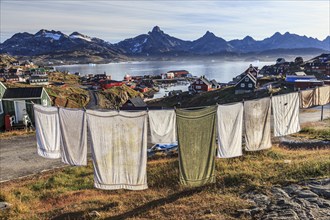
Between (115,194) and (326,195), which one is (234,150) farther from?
(115,194)

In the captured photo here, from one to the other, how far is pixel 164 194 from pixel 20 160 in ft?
40.1

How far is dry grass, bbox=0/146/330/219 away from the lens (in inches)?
358

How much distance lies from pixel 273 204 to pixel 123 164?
510 centimetres

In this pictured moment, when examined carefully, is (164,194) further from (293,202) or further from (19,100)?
(19,100)

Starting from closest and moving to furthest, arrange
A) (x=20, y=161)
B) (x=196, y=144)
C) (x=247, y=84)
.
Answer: (x=196, y=144) → (x=20, y=161) → (x=247, y=84)

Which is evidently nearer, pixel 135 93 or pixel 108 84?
pixel 135 93

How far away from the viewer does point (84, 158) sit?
11.3 m

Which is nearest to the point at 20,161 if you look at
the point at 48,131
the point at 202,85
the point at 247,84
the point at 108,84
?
the point at 48,131

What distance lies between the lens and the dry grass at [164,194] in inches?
358

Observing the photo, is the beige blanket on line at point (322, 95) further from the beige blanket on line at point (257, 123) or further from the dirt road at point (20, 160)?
the dirt road at point (20, 160)

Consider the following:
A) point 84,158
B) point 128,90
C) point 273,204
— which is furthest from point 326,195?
point 128,90

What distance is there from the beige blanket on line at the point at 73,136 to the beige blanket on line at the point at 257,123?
642 cm

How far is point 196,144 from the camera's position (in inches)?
413

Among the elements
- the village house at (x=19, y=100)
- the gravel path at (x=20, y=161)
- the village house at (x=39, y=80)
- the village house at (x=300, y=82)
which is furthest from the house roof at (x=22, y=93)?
the village house at (x=39, y=80)
